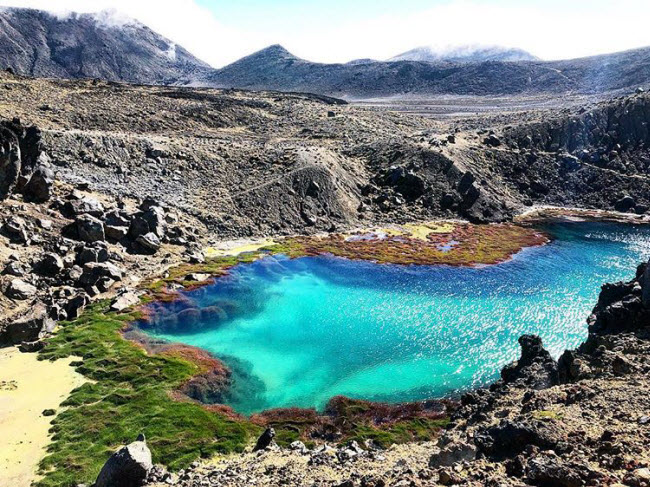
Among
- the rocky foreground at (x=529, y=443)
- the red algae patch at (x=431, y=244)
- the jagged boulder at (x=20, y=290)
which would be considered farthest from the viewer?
the red algae patch at (x=431, y=244)

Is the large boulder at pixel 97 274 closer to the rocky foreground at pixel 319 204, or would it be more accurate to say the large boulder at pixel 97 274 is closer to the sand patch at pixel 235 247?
the rocky foreground at pixel 319 204

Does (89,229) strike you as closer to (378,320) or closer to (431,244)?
(378,320)

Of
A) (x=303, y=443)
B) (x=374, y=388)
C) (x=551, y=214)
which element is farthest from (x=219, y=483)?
(x=551, y=214)

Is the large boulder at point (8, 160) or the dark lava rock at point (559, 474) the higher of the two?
the large boulder at point (8, 160)

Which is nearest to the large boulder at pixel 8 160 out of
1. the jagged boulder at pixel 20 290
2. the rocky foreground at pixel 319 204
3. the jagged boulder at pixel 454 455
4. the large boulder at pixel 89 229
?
the rocky foreground at pixel 319 204

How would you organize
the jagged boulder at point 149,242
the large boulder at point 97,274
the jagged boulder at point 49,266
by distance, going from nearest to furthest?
the jagged boulder at point 49,266
the large boulder at point 97,274
the jagged boulder at point 149,242

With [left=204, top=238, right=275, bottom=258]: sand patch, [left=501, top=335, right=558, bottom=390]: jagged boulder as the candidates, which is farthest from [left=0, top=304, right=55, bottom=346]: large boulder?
[left=501, top=335, right=558, bottom=390]: jagged boulder

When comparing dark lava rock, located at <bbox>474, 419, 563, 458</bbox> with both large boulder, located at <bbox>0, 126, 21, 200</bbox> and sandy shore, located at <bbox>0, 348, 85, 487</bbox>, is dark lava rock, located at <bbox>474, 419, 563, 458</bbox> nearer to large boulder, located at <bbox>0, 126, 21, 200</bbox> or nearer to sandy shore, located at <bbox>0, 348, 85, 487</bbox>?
sandy shore, located at <bbox>0, 348, 85, 487</bbox>
